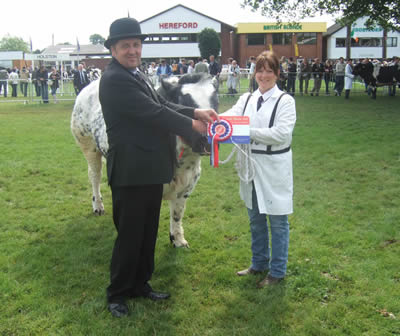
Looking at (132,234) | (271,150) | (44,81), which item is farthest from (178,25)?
(132,234)

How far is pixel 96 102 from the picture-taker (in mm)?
Result: 5355

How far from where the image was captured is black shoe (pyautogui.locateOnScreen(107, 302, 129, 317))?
135 inches

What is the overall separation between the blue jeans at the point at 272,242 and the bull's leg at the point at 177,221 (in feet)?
3.50

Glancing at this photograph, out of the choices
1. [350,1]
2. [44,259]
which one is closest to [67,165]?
[44,259]

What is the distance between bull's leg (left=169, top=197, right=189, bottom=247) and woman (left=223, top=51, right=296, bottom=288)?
3.79ft

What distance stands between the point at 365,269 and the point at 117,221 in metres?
2.62

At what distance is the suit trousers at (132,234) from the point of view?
3.24 metres

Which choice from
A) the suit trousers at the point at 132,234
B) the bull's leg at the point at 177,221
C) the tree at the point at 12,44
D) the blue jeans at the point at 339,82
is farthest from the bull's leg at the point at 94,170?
the tree at the point at 12,44

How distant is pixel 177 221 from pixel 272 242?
4.65ft

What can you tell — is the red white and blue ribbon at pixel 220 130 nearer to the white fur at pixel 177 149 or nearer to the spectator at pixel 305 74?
the white fur at pixel 177 149

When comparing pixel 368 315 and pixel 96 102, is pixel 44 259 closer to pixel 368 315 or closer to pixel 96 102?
pixel 96 102

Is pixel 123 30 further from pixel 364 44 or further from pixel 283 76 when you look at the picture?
pixel 364 44

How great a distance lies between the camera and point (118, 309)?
3.47 m

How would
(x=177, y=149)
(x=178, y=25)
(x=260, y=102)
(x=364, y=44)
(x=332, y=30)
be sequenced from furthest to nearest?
(x=332, y=30) → (x=364, y=44) → (x=178, y=25) → (x=177, y=149) → (x=260, y=102)
